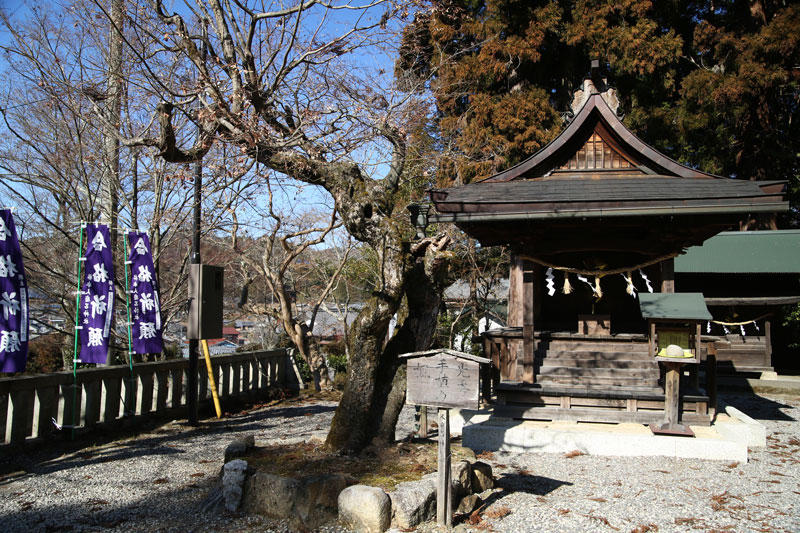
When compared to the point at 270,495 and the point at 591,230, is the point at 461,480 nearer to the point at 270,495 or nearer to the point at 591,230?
the point at 270,495

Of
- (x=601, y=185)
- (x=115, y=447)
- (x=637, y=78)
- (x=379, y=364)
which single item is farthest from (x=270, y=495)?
(x=637, y=78)

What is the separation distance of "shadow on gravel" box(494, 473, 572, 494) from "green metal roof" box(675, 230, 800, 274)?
10476 millimetres

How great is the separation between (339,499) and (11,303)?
468 centimetres

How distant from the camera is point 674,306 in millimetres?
8344

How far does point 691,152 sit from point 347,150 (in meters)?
14.2

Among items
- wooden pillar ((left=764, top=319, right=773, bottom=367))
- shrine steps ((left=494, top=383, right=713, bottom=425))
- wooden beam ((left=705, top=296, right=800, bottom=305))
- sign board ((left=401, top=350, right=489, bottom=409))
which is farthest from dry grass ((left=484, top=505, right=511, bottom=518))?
wooden pillar ((left=764, top=319, right=773, bottom=367))

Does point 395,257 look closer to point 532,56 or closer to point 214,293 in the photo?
point 214,293

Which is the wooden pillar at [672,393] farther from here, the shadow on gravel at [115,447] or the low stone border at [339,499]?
the shadow on gravel at [115,447]

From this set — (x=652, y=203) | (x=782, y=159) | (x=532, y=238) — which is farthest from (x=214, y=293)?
(x=782, y=159)

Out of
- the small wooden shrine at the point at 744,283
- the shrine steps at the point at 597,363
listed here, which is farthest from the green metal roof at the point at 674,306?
the small wooden shrine at the point at 744,283

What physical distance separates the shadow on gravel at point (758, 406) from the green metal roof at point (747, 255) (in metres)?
3.21

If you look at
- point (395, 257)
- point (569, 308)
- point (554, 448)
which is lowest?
point (554, 448)

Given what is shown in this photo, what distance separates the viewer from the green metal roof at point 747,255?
14.8 metres

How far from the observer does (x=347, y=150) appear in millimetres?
7938
